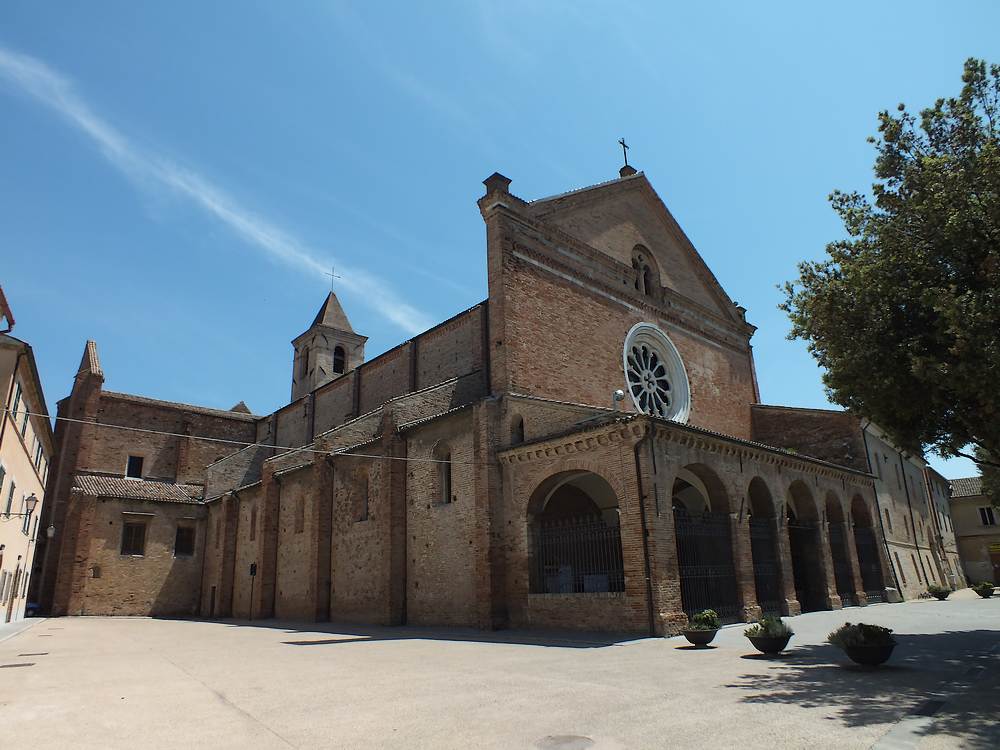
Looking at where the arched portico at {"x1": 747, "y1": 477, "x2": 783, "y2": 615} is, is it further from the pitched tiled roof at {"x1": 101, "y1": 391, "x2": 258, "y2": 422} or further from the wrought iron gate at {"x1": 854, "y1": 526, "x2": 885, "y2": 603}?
the pitched tiled roof at {"x1": 101, "y1": 391, "x2": 258, "y2": 422}

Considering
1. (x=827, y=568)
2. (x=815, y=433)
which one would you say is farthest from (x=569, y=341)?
(x=815, y=433)

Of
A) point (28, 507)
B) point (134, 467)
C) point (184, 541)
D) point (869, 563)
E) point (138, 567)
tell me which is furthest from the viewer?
point (134, 467)

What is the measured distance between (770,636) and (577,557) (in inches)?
252

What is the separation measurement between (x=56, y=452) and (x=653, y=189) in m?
31.2

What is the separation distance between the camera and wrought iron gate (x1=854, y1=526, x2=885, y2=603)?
22453 mm

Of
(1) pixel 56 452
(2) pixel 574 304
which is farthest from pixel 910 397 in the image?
(1) pixel 56 452

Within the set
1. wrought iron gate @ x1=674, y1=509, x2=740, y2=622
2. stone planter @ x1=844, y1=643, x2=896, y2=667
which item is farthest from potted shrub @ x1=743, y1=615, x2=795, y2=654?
wrought iron gate @ x1=674, y1=509, x2=740, y2=622

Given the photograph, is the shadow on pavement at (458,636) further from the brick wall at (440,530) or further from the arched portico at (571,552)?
the arched portico at (571,552)

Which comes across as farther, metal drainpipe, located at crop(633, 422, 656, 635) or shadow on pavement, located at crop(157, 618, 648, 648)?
metal drainpipe, located at crop(633, 422, 656, 635)

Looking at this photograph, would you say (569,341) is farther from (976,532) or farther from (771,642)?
(976,532)

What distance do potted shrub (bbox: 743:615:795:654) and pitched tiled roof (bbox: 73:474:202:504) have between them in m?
29.5

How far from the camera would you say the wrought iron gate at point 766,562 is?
57.5 ft

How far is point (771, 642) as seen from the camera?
10023 mm

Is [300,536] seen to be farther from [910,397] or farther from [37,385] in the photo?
[910,397]
